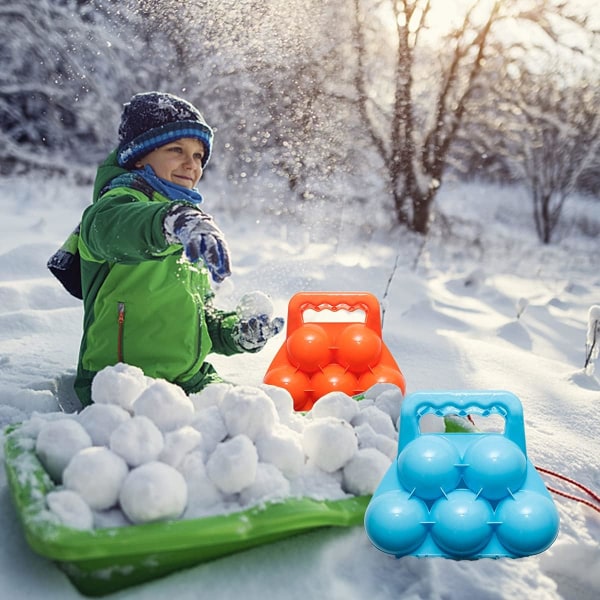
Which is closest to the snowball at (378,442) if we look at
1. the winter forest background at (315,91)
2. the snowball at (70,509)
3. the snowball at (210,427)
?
the snowball at (210,427)

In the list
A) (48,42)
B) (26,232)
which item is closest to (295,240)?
(26,232)

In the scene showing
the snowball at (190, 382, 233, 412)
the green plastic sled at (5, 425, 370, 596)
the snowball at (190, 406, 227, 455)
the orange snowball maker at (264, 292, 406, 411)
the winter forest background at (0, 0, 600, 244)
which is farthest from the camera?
the winter forest background at (0, 0, 600, 244)

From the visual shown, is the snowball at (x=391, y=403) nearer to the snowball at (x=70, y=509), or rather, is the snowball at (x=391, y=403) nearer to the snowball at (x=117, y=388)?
the snowball at (x=117, y=388)

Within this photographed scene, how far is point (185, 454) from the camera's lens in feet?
3.08

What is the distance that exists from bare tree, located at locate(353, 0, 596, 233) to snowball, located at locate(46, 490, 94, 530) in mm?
3754

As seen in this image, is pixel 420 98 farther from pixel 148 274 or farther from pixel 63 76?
pixel 148 274

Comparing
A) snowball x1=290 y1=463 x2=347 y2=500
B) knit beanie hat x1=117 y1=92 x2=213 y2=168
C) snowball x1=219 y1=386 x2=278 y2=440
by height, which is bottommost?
snowball x1=290 y1=463 x2=347 y2=500

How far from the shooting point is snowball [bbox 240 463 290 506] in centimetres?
89

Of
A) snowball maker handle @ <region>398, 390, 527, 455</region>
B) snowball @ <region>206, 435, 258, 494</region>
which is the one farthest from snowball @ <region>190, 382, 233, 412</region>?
snowball maker handle @ <region>398, 390, 527, 455</region>

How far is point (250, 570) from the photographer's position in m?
0.88

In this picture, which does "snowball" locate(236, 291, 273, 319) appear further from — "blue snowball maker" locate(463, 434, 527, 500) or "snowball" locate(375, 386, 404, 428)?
"blue snowball maker" locate(463, 434, 527, 500)

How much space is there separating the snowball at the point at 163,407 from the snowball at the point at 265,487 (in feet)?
0.49

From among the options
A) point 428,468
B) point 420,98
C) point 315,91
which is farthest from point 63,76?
point 428,468

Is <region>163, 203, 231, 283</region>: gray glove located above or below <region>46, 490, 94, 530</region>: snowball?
above
